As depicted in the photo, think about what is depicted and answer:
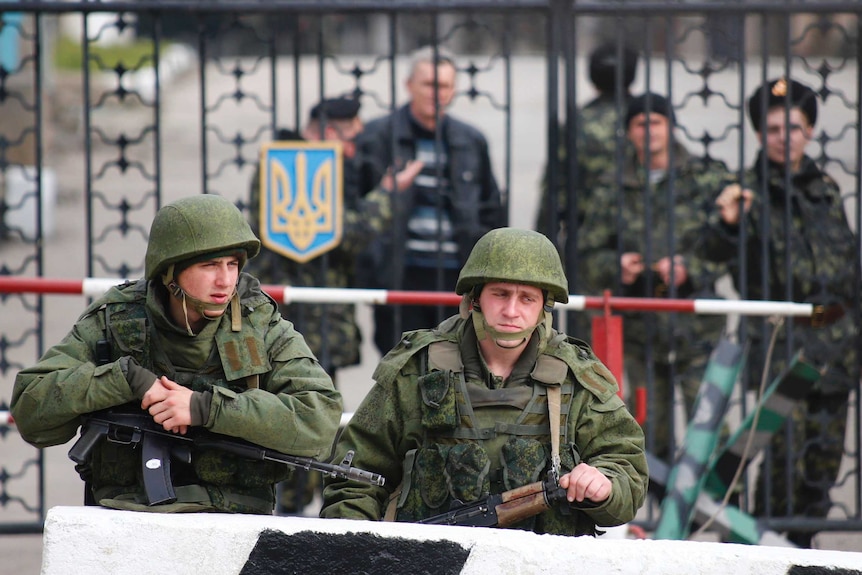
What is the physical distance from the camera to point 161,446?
10.9ft

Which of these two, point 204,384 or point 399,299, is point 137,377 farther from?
point 399,299

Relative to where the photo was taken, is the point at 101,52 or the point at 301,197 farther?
the point at 101,52

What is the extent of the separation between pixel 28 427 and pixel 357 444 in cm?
85

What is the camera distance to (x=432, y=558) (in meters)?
2.85

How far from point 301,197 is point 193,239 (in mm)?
2041

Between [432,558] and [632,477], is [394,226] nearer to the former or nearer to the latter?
[632,477]

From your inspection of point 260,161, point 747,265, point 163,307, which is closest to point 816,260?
point 747,265

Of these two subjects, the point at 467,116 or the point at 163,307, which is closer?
the point at 163,307

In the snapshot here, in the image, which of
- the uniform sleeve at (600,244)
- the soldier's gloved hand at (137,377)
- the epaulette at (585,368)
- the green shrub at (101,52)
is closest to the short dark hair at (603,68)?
the uniform sleeve at (600,244)

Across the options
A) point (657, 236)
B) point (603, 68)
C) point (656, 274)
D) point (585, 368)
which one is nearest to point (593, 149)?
point (603, 68)

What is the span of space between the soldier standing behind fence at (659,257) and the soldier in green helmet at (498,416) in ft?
7.16

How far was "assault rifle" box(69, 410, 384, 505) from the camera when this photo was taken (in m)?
3.27


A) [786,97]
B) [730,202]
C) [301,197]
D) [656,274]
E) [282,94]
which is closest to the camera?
[301,197]

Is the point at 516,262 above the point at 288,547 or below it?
above
